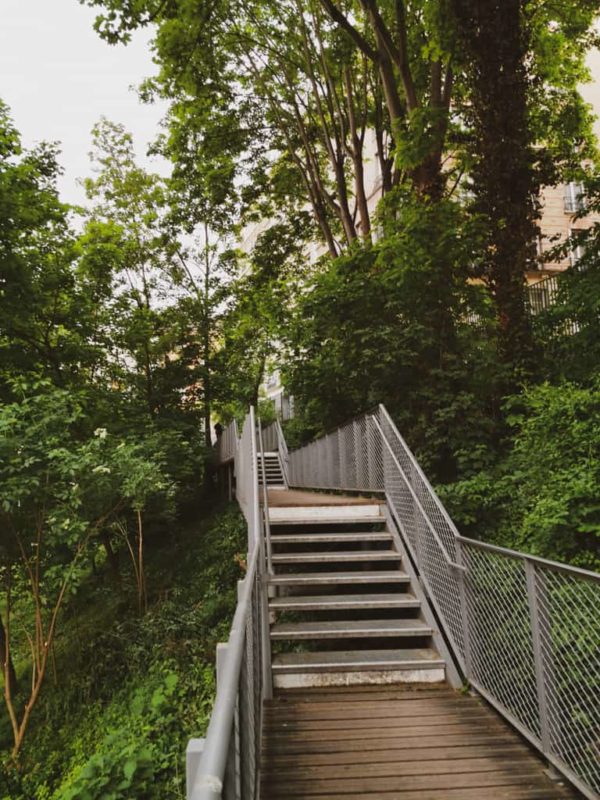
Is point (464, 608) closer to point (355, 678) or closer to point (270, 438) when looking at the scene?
point (355, 678)

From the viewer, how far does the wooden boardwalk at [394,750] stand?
310cm

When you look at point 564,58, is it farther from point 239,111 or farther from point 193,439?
point 193,439

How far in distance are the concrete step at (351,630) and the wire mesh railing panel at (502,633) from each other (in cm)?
67

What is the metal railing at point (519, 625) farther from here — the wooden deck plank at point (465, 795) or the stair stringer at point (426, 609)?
the wooden deck plank at point (465, 795)

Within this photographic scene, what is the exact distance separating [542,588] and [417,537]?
83.4 inches

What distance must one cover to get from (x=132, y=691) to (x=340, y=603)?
5072mm

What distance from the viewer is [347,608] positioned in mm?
5160

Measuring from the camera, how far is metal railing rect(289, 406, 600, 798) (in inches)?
124

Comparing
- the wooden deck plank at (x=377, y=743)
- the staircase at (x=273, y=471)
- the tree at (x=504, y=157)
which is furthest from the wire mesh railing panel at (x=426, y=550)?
the staircase at (x=273, y=471)

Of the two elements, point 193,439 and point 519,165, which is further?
point 193,439

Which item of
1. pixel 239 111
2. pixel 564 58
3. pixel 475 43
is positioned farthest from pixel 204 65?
pixel 564 58

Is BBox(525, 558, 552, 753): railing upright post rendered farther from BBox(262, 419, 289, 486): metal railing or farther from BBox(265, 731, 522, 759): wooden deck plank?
BBox(262, 419, 289, 486): metal railing

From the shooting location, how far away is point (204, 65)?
12.0 m

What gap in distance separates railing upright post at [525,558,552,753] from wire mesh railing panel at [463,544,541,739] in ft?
0.31
